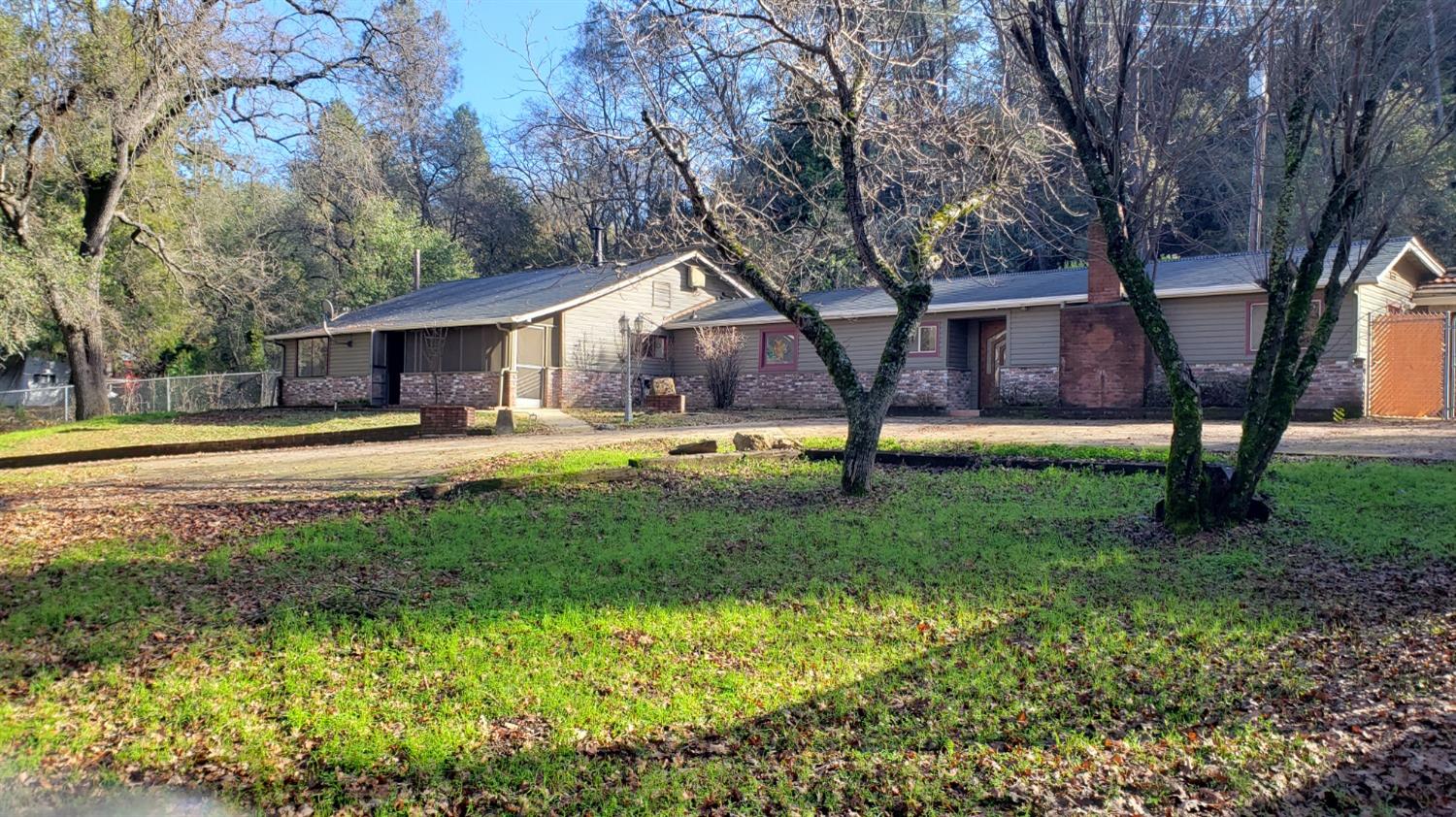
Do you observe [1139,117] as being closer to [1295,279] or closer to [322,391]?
[1295,279]

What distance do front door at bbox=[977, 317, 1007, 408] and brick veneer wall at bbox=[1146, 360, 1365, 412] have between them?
405 cm

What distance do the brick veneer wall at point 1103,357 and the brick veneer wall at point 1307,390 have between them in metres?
0.46

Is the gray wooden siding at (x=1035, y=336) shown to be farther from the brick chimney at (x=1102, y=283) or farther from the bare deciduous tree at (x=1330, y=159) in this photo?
the bare deciduous tree at (x=1330, y=159)

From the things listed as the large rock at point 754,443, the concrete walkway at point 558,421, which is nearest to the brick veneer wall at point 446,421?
the concrete walkway at point 558,421

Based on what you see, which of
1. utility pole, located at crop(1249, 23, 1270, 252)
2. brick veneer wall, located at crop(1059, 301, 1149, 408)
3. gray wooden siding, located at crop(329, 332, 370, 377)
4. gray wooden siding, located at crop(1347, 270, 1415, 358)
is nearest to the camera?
utility pole, located at crop(1249, 23, 1270, 252)

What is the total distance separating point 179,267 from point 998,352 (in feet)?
67.5

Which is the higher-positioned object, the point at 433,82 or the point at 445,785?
the point at 433,82

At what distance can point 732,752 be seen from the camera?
12.3 feet

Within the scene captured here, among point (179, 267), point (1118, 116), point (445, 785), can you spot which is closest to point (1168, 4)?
point (1118, 116)

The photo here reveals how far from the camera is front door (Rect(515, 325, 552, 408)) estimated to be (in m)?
24.9

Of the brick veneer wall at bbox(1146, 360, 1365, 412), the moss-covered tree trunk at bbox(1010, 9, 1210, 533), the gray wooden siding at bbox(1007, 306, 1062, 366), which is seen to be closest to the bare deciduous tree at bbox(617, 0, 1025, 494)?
the moss-covered tree trunk at bbox(1010, 9, 1210, 533)

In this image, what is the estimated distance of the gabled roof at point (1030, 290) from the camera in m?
18.9

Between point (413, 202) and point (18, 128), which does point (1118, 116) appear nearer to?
point (18, 128)

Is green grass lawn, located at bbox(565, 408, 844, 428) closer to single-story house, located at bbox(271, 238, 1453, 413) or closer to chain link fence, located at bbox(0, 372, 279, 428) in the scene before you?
single-story house, located at bbox(271, 238, 1453, 413)
